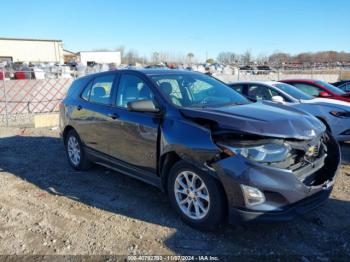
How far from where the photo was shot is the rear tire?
577 cm

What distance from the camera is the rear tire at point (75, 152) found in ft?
18.9

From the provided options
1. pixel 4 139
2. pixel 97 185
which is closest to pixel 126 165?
pixel 97 185

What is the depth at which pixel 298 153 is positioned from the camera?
11.3 feet

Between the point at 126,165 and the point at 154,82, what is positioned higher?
the point at 154,82

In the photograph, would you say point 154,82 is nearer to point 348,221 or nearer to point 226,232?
point 226,232

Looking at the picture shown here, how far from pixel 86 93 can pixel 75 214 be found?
216cm

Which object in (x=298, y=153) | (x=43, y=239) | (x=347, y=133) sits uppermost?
(x=298, y=153)

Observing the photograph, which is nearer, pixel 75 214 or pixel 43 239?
pixel 43 239

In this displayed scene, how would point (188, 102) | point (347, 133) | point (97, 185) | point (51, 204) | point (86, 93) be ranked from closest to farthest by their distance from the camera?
A: point (188, 102) < point (51, 204) < point (97, 185) < point (86, 93) < point (347, 133)

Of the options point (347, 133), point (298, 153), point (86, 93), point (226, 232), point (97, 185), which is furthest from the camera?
point (347, 133)

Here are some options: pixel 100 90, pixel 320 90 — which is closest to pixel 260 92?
pixel 320 90

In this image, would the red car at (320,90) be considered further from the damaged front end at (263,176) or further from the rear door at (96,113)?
the damaged front end at (263,176)

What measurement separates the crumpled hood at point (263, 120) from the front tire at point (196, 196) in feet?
1.83

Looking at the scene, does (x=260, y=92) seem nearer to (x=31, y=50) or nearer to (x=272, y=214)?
(x=272, y=214)
